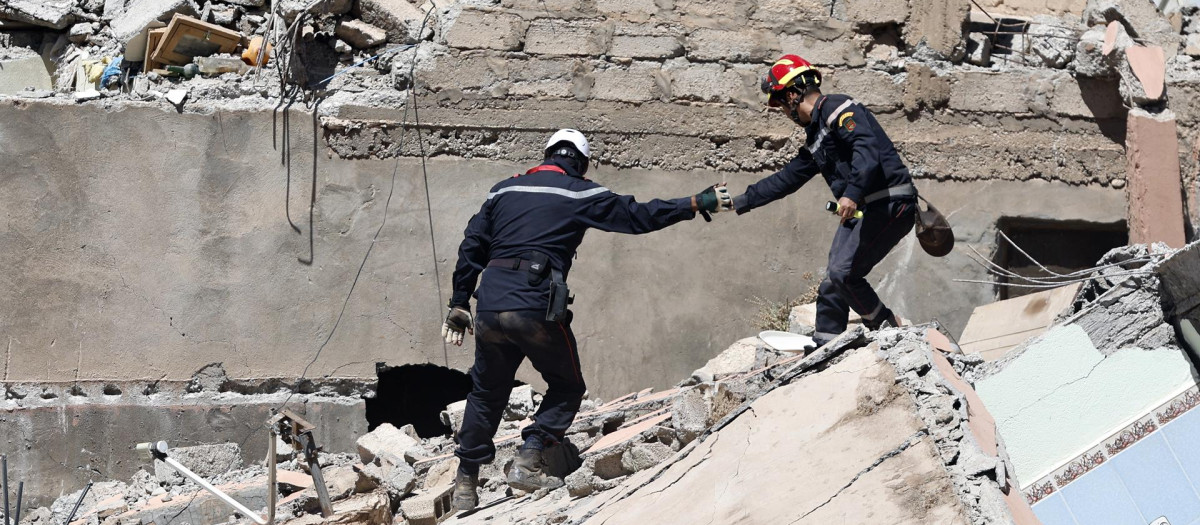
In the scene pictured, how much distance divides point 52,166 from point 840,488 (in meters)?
5.34

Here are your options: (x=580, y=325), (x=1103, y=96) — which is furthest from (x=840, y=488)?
(x=1103, y=96)

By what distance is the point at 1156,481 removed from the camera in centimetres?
565

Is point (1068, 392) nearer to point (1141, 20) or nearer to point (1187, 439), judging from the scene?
point (1187, 439)

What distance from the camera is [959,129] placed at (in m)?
8.54

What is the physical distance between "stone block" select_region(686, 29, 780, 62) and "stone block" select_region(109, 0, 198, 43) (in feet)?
9.99

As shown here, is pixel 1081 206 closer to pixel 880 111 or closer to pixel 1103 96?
pixel 1103 96

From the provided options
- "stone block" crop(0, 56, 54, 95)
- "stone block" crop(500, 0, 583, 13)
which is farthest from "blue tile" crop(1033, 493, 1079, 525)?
"stone block" crop(0, 56, 54, 95)

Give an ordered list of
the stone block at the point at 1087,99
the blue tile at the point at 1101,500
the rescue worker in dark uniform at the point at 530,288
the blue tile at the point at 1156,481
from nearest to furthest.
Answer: the blue tile at the point at 1156,481, the blue tile at the point at 1101,500, the rescue worker in dark uniform at the point at 530,288, the stone block at the point at 1087,99

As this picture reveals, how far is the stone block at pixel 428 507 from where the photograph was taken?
6117mm

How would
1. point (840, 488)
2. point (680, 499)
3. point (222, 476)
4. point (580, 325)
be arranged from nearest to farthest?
point (840, 488) → point (680, 499) → point (222, 476) → point (580, 325)

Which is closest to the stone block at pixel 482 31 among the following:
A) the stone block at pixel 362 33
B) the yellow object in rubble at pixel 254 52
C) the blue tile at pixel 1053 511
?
the stone block at pixel 362 33

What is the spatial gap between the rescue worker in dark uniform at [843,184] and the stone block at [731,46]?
203 centimetres

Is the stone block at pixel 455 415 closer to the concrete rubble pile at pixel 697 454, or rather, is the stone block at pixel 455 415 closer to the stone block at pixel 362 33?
the concrete rubble pile at pixel 697 454

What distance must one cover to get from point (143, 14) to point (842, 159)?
178 inches
